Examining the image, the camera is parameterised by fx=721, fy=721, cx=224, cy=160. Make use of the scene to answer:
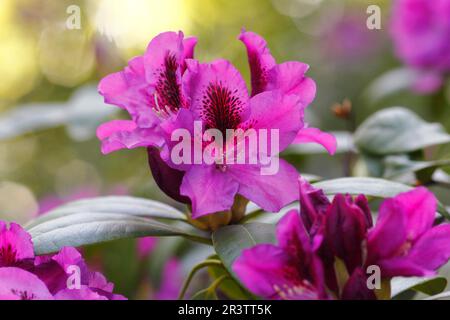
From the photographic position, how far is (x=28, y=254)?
750mm

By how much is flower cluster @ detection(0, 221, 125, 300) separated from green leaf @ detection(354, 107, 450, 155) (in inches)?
23.4

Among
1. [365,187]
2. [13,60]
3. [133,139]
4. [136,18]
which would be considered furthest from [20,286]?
[13,60]

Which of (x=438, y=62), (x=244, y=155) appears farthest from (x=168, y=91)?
(x=438, y=62)

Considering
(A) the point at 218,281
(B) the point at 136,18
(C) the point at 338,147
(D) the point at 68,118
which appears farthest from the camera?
(B) the point at 136,18

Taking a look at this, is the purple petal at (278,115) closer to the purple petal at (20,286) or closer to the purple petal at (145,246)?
the purple petal at (20,286)

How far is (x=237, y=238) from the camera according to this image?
77cm

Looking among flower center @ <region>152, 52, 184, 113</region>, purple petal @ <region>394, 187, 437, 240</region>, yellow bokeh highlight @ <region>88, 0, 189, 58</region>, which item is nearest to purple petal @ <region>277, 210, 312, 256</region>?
purple petal @ <region>394, 187, 437, 240</region>

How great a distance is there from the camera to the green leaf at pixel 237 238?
2.42 feet

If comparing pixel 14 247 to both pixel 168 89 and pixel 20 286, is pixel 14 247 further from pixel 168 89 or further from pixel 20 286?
pixel 168 89

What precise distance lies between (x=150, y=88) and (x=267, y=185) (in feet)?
0.60

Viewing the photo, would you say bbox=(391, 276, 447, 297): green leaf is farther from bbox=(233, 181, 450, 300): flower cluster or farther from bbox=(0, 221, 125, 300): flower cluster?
bbox=(0, 221, 125, 300): flower cluster

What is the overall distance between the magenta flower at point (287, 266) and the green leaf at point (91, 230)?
0.17 metres

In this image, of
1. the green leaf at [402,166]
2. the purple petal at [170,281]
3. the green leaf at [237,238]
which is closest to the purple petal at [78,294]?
the green leaf at [237,238]
